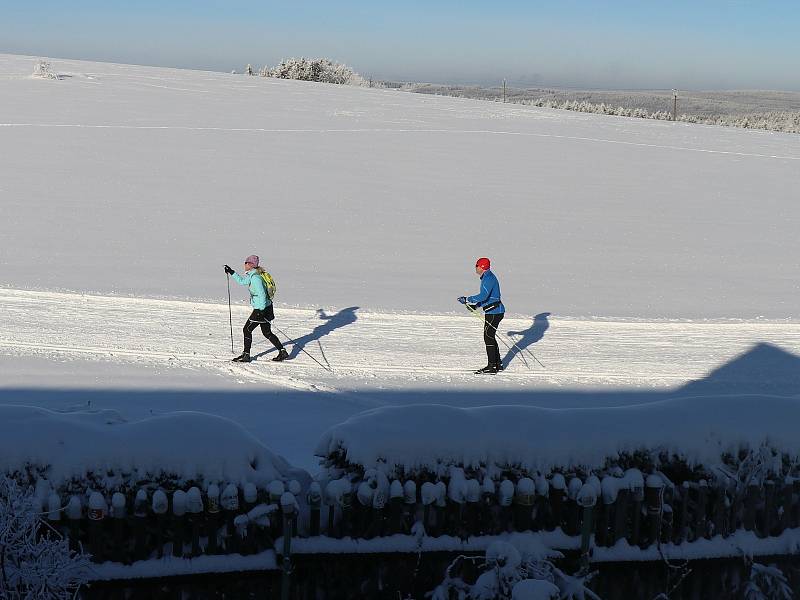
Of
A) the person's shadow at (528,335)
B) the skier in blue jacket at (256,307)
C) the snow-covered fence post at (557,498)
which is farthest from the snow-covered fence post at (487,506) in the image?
the person's shadow at (528,335)

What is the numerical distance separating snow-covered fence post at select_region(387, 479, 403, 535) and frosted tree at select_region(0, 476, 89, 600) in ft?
5.67

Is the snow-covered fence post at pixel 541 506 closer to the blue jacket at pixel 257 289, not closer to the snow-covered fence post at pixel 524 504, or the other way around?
the snow-covered fence post at pixel 524 504

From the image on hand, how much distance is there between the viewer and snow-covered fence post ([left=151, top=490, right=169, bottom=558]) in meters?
4.93

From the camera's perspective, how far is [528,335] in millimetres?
13648

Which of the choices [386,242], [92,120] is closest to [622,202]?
[386,242]

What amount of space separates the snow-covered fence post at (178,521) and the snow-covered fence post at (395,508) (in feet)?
3.80

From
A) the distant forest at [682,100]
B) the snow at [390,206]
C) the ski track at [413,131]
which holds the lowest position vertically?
the snow at [390,206]

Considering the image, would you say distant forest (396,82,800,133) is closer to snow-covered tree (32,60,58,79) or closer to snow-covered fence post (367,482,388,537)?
snow-covered tree (32,60,58,79)

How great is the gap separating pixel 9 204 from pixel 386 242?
8.72 meters

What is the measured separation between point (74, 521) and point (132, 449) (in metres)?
0.49


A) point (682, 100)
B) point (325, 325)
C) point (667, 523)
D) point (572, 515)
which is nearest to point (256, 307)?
point (325, 325)

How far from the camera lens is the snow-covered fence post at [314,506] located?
5.19 m

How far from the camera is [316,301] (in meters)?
14.9

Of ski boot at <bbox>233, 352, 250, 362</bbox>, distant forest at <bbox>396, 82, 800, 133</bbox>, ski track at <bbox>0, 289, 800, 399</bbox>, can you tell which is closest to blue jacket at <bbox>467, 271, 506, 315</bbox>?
ski track at <bbox>0, 289, 800, 399</bbox>
